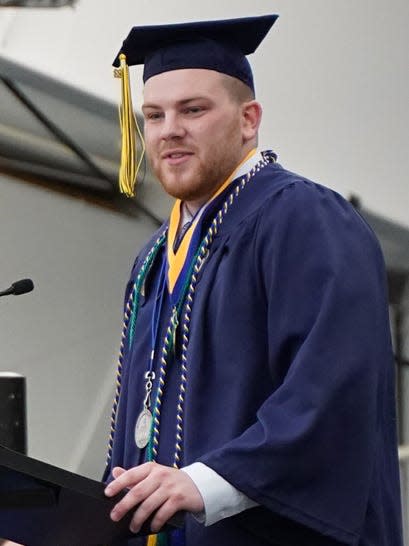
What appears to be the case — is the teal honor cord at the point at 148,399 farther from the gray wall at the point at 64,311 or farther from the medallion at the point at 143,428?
the gray wall at the point at 64,311

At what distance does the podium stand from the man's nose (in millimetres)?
603

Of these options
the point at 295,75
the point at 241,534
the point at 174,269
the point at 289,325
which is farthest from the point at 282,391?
the point at 295,75

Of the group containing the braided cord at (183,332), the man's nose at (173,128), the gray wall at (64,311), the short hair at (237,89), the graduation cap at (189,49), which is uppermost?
the graduation cap at (189,49)

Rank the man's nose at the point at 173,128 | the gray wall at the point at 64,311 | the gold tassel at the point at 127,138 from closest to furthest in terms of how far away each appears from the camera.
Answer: the man's nose at the point at 173,128 → the gold tassel at the point at 127,138 → the gray wall at the point at 64,311

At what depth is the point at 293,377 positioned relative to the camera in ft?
5.94

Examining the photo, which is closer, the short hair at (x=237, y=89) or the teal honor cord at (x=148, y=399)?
the teal honor cord at (x=148, y=399)

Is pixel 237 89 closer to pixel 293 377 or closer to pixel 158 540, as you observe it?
pixel 293 377

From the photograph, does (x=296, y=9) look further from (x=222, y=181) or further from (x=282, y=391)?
(x=282, y=391)

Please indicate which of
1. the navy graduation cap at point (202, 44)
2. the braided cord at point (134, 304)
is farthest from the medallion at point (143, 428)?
the navy graduation cap at point (202, 44)

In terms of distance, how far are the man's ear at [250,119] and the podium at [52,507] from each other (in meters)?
0.67

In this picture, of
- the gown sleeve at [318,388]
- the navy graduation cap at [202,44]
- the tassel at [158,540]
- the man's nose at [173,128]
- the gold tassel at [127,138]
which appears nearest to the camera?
the gown sleeve at [318,388]

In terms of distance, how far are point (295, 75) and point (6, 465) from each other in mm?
2943

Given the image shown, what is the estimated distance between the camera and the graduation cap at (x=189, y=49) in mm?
2162

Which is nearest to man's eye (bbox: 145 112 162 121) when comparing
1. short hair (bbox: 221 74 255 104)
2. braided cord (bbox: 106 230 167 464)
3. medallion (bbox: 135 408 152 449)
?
short hair (bbox: 221 74 255 104)
